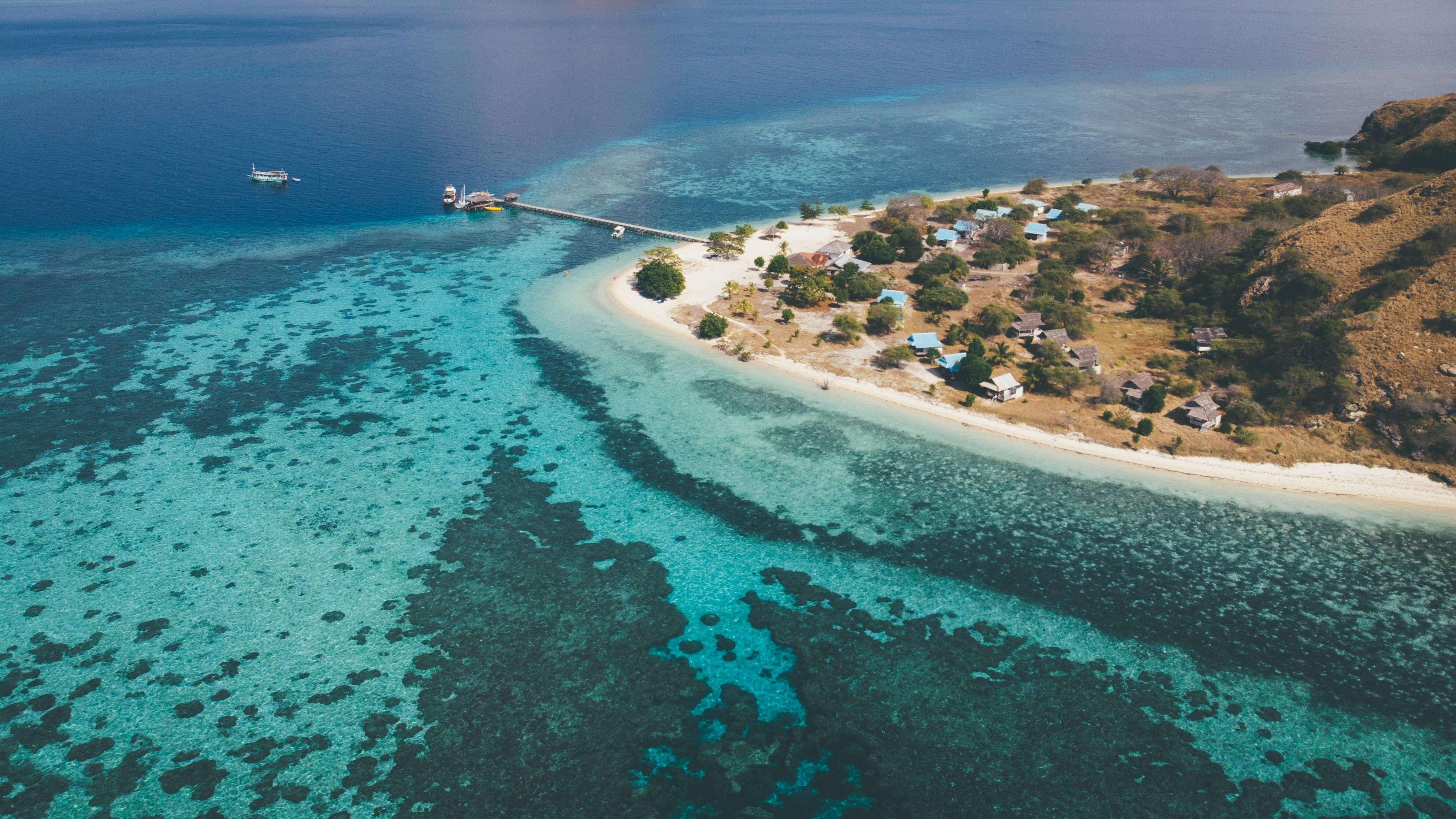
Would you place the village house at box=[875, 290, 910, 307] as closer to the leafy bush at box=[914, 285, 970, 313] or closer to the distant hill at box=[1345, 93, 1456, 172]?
the leafy bush at box=[914, 285, 970, 313]

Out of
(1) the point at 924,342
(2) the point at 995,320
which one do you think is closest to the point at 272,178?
(1) the point at 924,342

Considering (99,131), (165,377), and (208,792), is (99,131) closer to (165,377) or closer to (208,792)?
(165,377)

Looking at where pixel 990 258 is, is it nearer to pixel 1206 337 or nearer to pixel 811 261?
pixel 811 261

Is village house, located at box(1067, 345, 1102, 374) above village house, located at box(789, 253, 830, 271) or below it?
below

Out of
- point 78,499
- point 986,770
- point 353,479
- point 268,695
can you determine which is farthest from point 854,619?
point 78,499

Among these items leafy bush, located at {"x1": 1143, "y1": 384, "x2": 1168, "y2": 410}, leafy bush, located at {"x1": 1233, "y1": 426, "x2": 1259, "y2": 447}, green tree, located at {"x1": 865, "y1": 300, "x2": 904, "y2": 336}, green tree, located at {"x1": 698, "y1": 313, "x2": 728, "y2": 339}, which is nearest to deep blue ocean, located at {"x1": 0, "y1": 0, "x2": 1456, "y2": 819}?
green tree, located at {"x1": 698, "y1": 313, "x2": 728, "y2": 339}

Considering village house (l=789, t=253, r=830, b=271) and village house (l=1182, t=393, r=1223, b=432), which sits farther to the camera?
village house (l=789, t=253, r=830, b=271)
